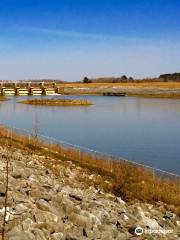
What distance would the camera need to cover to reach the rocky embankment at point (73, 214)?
956 centimetres

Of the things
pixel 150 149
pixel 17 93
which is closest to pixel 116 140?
pixel 150 149

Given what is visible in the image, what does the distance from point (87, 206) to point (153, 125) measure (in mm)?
38843

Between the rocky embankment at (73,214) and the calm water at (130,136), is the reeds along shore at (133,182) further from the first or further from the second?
the calm water at (130,136)

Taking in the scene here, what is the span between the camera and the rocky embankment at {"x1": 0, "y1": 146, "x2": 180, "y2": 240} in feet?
31.4

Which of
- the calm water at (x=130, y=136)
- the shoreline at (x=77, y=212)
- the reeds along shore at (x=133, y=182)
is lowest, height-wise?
the calm water at (x=130, y=136)

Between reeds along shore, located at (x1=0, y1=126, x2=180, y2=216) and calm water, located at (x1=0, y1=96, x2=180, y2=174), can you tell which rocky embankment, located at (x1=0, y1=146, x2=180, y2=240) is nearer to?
reeds along shore, located at (x1=0, y1=126, x2=180, y2=216)

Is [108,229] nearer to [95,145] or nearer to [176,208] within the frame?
[176,208]

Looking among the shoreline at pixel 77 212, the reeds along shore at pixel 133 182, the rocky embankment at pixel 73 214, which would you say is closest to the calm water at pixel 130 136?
the reeds along shore at pixel 133 182

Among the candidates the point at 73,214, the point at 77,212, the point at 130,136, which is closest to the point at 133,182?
the point at 77,212

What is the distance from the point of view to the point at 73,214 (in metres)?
11.0

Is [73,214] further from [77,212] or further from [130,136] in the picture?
[130,136]

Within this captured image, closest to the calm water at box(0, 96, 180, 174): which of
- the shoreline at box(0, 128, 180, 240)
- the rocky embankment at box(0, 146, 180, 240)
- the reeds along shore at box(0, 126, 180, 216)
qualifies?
the reeds along shore at box(0, 126, 180, 216)

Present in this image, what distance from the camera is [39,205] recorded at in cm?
1096

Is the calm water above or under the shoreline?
under
